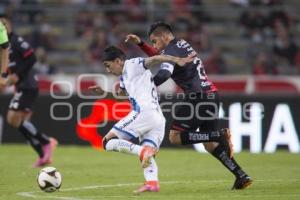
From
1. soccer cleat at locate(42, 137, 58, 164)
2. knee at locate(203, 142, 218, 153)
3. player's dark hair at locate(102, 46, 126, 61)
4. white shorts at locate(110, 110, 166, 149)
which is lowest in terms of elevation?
soccer cleat at locate(42, 137, 58, 164)

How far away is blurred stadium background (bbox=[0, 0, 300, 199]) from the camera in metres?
16.3

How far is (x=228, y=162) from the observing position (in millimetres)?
11844

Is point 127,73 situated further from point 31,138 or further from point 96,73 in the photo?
point 96,73

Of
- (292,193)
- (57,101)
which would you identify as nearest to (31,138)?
(57,101)

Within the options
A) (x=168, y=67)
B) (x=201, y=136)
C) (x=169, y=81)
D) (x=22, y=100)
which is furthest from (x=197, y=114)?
(x=169, y=81)

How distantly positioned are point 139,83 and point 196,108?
3.58 feet

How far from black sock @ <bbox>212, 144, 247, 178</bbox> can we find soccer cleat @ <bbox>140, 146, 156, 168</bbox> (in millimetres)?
1261

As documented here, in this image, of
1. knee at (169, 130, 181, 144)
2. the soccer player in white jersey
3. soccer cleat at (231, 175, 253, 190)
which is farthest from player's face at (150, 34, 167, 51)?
soccer cleat at (231, 175, 253, 190)

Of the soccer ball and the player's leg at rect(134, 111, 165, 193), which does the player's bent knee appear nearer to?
the player's leg at rect(134, 111, 165, 193)

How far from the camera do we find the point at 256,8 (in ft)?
78.2

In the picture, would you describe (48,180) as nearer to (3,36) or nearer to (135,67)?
(135,67)

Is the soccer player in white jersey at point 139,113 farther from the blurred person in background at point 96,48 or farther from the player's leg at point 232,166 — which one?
the blurred person in background at point 96,48

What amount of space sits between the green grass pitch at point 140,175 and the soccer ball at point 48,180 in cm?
11

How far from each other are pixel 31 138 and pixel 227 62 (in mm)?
9161
